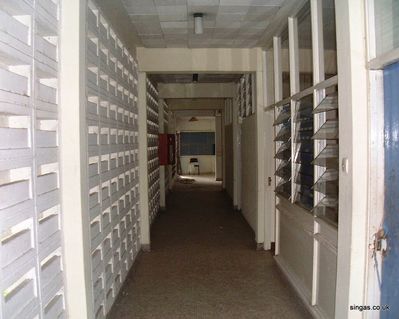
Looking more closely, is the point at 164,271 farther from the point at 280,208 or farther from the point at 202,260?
the point at 280,208

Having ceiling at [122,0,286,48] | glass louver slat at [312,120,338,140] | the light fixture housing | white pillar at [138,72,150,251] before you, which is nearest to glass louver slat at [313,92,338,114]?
glass louver slat at [312,120,338,140]

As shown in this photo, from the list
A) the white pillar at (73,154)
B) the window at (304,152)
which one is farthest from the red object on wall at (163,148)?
the white pillar at (73,154)

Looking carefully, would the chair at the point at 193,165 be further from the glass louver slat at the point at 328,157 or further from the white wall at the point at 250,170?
the glass louver slat at the point at 328,157

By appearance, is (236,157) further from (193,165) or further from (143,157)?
(193,165)

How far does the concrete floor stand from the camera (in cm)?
310

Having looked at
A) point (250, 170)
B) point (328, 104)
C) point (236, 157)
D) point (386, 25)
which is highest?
point (386, 25)

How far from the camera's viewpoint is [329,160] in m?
2.65

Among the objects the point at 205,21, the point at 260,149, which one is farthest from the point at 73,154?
the point at 260,149

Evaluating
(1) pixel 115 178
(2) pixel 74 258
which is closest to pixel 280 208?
(1) pixel 115 178

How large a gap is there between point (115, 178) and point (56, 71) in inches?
52.9

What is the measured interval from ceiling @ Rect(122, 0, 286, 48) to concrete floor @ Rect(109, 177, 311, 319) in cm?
263

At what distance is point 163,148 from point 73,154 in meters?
5.01

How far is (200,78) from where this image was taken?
7.34 m

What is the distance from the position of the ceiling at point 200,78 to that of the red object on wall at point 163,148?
1.10m
